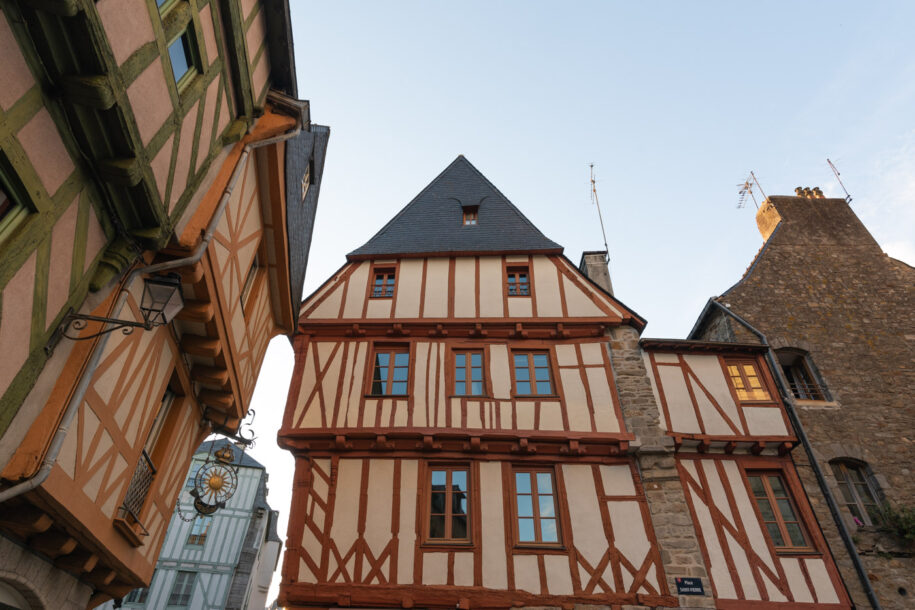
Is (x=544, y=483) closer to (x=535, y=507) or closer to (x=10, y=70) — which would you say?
(x=535, y=507)

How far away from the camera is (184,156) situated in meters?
4.29

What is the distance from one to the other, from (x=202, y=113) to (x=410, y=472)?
5.34m

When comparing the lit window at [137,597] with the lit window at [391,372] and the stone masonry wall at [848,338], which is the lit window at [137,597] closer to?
the lit window at [391,372]

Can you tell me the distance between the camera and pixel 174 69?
408cm

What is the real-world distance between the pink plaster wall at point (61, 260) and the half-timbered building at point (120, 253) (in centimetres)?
1

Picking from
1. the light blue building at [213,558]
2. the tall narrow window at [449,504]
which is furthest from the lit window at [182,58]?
the light blue building at [213,558]

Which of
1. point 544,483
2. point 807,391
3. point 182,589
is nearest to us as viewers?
point 544,483

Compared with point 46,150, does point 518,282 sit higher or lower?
higher

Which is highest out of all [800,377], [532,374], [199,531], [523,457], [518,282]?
[518,282]

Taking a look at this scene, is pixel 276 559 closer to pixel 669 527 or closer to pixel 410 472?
pixel 410 472

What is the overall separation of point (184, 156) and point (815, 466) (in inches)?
366

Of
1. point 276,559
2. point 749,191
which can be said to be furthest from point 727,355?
point 276,559

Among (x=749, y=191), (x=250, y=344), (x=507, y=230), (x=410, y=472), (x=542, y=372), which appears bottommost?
(x=410, y=472)

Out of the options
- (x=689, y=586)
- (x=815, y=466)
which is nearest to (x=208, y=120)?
(x=689, y=586)
